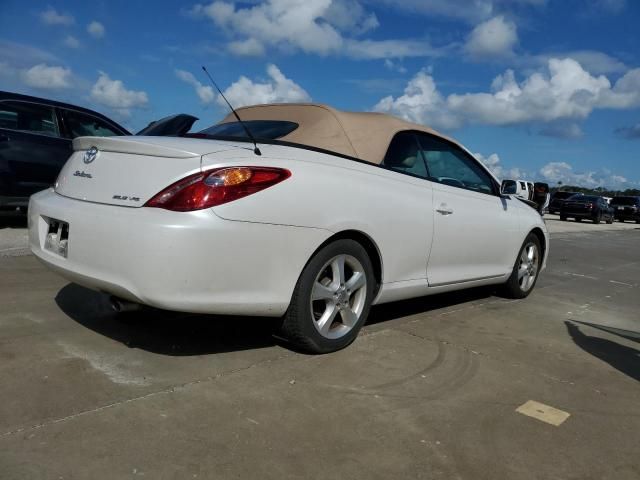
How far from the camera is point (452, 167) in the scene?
471 centimetres

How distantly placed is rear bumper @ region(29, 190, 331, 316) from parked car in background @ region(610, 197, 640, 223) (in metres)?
36.3

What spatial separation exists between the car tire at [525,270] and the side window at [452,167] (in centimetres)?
88

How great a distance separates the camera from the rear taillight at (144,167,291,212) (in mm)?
2775

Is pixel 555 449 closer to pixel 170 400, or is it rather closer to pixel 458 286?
pixel 170 400

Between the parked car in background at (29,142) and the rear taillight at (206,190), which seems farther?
the parked car in background at (29,142)

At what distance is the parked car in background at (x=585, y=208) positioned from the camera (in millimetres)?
28141

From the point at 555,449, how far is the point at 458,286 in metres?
2.17

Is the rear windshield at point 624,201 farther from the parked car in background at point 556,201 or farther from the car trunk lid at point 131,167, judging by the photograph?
the car trunk lid at point 131,167

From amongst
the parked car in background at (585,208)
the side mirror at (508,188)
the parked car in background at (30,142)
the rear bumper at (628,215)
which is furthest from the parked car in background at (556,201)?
the parked car in background at (30,142)

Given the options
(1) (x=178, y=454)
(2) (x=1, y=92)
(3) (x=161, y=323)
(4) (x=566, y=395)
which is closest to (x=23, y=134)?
(2) (x=1, y=92)

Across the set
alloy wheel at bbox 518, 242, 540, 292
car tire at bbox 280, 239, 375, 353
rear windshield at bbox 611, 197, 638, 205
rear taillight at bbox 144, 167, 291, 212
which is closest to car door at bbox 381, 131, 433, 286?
car tire at bbox 280, 239, 375, 353

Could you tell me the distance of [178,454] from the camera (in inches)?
87.6

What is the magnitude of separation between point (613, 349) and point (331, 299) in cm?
227

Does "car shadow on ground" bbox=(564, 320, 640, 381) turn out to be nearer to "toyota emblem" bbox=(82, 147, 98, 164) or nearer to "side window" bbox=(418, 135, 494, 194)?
"side window" bbox=(418, 135, 494, 194)
